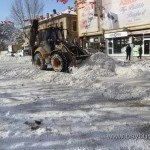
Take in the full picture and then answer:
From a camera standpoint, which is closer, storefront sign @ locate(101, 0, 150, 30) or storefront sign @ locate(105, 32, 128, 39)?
storefront sign @ locate(101, 0, 150, 30)

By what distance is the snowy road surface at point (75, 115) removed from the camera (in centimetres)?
534

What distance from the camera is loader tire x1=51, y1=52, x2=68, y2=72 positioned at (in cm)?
1469

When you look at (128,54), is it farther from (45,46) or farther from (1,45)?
(1,45)

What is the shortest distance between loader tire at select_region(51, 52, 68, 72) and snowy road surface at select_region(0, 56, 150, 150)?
7.48 ft

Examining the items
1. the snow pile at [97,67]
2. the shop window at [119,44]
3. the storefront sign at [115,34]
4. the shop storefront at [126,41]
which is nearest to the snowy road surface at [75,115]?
the snow pile at [97,67]

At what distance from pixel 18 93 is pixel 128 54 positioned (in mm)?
18644

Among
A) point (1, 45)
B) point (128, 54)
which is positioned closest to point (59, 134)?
point (128, 54)

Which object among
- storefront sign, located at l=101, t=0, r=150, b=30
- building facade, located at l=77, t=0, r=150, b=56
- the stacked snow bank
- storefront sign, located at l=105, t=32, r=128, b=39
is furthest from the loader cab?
storefront sign, located at l=105, t=32, r=128, b=39

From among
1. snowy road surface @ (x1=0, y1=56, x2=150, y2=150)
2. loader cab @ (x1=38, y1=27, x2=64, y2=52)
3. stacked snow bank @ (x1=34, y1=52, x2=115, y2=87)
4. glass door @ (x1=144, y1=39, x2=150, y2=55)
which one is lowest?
snowy road surface @ (x1=0, y1=56, x2=150, y2=150)

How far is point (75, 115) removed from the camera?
7062 millimetres

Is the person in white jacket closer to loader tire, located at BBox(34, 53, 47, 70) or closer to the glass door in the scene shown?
the glass door

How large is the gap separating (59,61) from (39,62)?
2299 mm

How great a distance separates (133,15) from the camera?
99.2ft

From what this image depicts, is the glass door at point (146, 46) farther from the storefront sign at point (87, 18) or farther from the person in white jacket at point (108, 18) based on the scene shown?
the storefront sign at point (87, 18)
